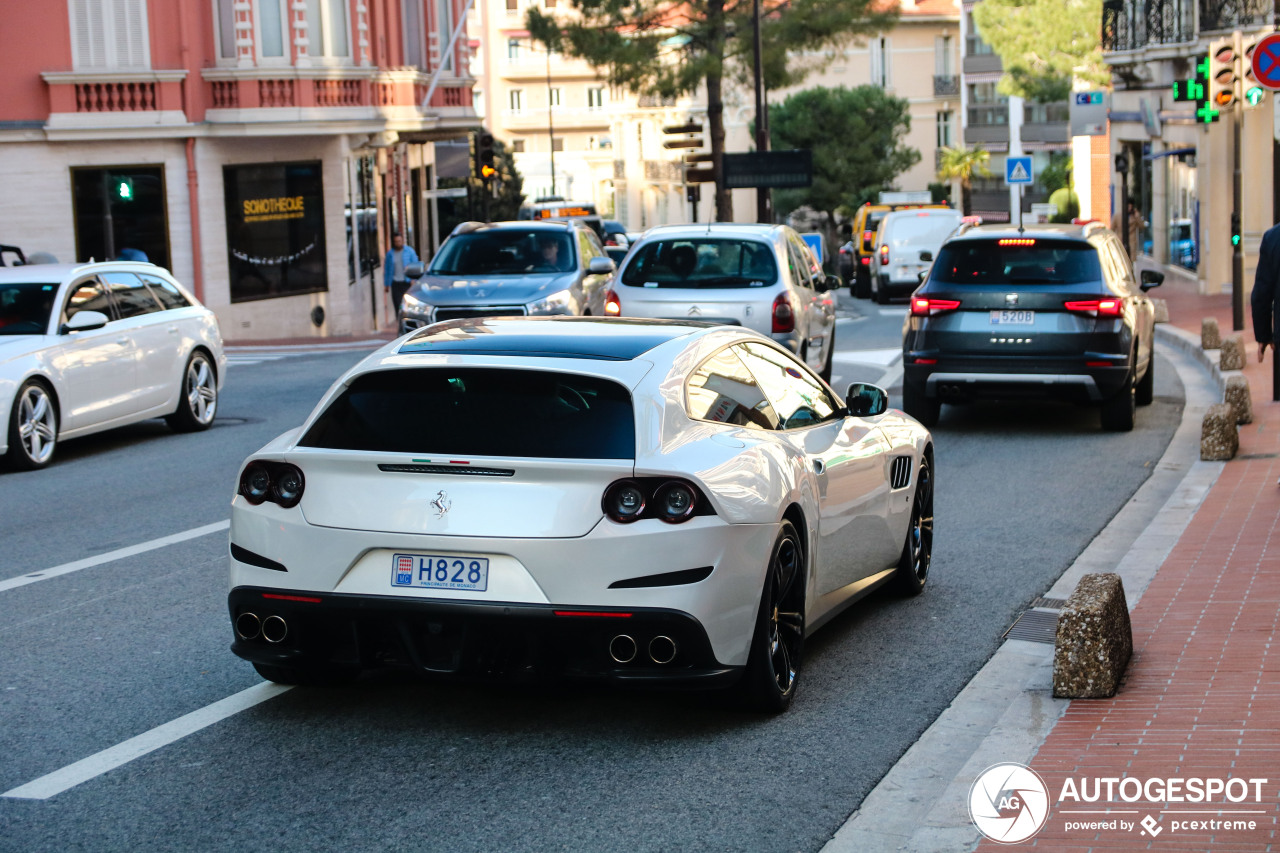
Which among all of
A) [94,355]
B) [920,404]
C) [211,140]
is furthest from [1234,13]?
[94,355]

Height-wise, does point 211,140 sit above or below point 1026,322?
above

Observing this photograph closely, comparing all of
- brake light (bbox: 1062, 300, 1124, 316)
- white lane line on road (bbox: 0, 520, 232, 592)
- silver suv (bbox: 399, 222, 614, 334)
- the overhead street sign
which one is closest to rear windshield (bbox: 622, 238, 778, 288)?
silver suv (bbox: 399, 222, 614, 334)

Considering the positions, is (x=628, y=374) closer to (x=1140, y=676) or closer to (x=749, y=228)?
(x=1140, y=676)

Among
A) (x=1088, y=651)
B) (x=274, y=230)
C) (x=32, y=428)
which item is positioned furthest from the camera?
(x=274, y=230)

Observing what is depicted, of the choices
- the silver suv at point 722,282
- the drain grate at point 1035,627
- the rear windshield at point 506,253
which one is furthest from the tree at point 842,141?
the drain grate at point 1035,627

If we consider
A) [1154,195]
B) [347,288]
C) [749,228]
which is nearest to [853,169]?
[1154,195]

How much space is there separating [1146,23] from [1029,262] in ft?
87.5

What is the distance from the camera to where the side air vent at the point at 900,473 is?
25.9ft

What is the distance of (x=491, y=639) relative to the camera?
223 inches

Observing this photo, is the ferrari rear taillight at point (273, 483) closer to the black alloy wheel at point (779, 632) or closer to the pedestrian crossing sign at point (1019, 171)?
the black alloy wheel at point (779, 632)

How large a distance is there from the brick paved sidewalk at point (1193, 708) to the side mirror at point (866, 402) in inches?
57.4

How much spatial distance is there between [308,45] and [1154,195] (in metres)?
22.7

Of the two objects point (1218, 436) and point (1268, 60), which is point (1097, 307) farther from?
point (1268, 60)

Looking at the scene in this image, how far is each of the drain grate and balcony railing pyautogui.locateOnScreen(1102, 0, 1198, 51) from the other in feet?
97.8
